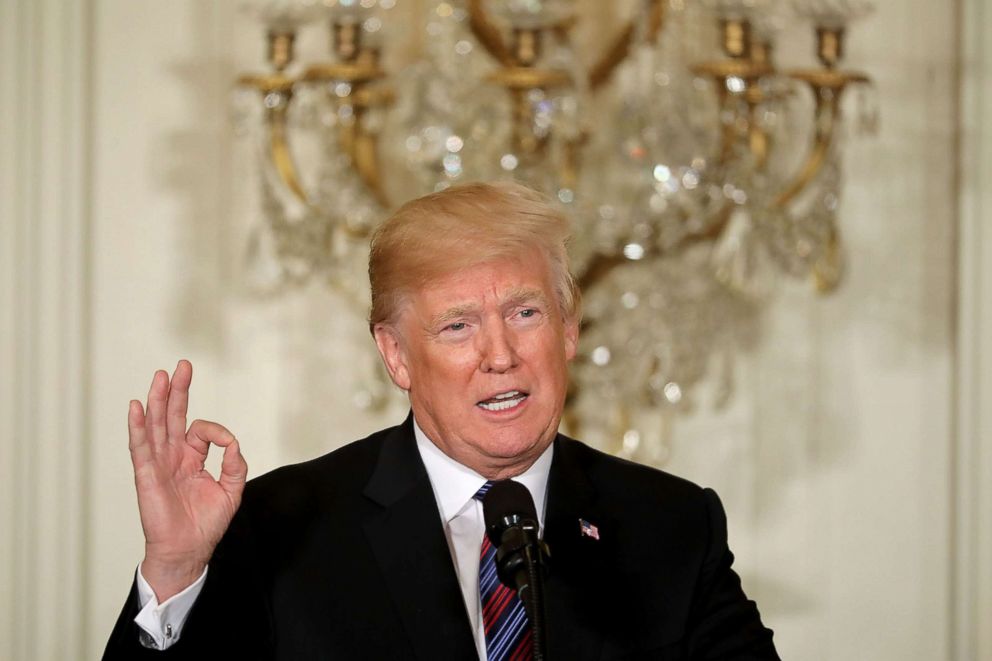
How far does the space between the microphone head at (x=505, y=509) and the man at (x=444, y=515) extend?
0.29 meters

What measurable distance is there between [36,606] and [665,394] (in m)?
1.65

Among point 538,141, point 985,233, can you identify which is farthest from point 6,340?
point 985,233

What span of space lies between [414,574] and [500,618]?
0.15m

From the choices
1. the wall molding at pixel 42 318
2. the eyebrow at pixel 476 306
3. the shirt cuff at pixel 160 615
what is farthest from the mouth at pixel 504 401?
the wall molding at pixel 42 318

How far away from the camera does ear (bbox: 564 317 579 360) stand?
2289 mm

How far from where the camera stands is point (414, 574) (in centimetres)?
214

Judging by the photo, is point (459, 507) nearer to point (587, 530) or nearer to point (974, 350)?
point (587, 530)

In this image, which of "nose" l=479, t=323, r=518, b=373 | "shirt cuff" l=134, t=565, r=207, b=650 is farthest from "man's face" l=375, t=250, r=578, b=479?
"shirt cuff" l=134, t=565, r=207, b=650

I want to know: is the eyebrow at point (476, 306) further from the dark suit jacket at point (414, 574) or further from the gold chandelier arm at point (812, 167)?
the gold chandelier arm at point (812, 167)

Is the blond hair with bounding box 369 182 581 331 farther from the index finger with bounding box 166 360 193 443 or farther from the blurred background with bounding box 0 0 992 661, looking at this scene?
the blurred background with bounding box 0 0 992 661

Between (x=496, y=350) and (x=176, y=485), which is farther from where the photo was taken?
(x=496, y=350)

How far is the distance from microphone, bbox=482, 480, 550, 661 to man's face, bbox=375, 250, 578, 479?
288mm

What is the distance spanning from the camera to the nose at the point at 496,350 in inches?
82.7

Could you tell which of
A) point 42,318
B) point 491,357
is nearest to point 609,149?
point 42,318
